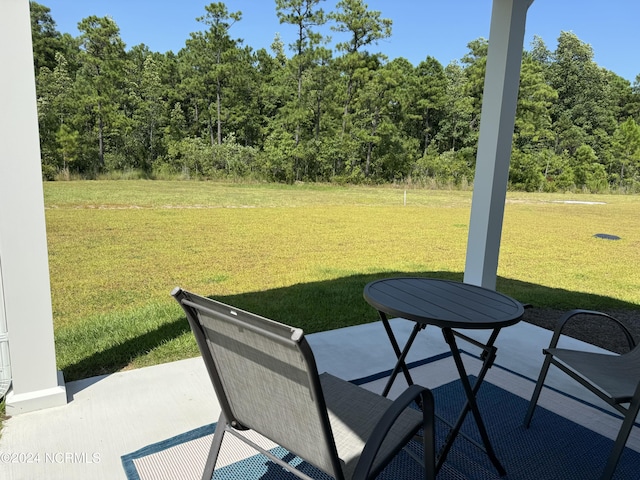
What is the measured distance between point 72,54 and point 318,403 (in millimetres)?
14259

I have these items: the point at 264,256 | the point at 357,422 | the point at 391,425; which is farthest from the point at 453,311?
the point at 264,256

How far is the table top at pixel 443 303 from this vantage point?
4.58 ft

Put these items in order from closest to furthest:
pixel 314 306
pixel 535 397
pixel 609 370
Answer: pixel 609 370
pixel 535 397
pixel 314 306

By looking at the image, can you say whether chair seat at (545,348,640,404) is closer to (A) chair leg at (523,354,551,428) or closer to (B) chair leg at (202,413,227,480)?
(A) chair leg at (523,354,551,428)

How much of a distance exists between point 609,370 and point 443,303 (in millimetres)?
628

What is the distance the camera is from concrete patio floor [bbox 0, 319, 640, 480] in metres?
1.50

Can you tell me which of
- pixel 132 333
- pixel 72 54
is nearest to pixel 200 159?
pixel 72 54

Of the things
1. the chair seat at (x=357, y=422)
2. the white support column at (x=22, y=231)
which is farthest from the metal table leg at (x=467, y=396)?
the white support column at (x=22, y=231)

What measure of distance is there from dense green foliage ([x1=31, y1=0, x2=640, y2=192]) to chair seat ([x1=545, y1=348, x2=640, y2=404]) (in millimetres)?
11952

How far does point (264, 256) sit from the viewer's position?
6102 millimetres

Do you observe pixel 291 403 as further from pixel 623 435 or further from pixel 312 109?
pixel 312 109

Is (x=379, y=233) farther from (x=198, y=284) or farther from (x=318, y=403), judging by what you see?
(x=318, y=403)

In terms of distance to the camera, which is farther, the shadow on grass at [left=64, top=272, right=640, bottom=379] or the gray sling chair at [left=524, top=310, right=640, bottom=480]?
the shadow on grass at [left=64, top=272, right=640, bottom=379]

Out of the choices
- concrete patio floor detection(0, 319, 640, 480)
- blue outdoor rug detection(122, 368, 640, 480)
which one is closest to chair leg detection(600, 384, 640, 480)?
blue outdoor rug detection(122, 368, 640, 480)
